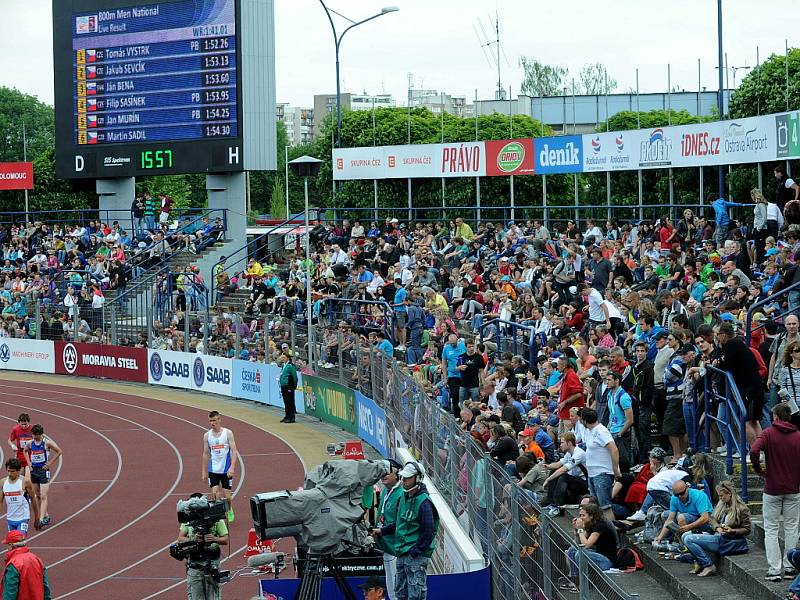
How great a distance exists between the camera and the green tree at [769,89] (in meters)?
49.3

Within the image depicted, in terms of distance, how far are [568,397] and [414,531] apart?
5.41 meters

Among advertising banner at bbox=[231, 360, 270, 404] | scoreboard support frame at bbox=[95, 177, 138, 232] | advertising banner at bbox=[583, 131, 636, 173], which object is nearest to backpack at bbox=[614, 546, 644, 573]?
advertising banner at bbox=[231, 360, 270, 404]

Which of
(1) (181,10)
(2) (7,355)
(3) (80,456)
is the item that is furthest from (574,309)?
(2) (7,355)

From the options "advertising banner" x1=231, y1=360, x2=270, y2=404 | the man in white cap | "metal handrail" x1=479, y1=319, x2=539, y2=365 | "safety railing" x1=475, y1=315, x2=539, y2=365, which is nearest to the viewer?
the man in white cap

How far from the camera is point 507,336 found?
22734 millimetres

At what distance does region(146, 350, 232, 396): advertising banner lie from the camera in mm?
32062

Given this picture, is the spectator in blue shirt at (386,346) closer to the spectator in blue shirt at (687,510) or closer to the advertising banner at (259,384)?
the advertising banner at (259,384)

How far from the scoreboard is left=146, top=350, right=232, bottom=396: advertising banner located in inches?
245

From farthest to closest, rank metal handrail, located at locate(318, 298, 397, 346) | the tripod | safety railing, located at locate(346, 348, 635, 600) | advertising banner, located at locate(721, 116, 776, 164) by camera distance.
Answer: metal handrail, located at locate(318, 298, 397, 346), advertising banner, located at locate(721, 116, 776, 164), the tripod, safety railing, located at locate(346, 348, 635, 600)

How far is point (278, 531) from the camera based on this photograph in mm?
10227

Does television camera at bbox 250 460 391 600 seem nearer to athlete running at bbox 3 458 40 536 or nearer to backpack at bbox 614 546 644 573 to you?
backpack at bbox 614 546 644 573

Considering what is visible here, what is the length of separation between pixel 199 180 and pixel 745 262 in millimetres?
96299

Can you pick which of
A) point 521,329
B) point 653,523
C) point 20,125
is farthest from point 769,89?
point 20,125

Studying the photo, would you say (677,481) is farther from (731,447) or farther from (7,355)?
(7,355)
